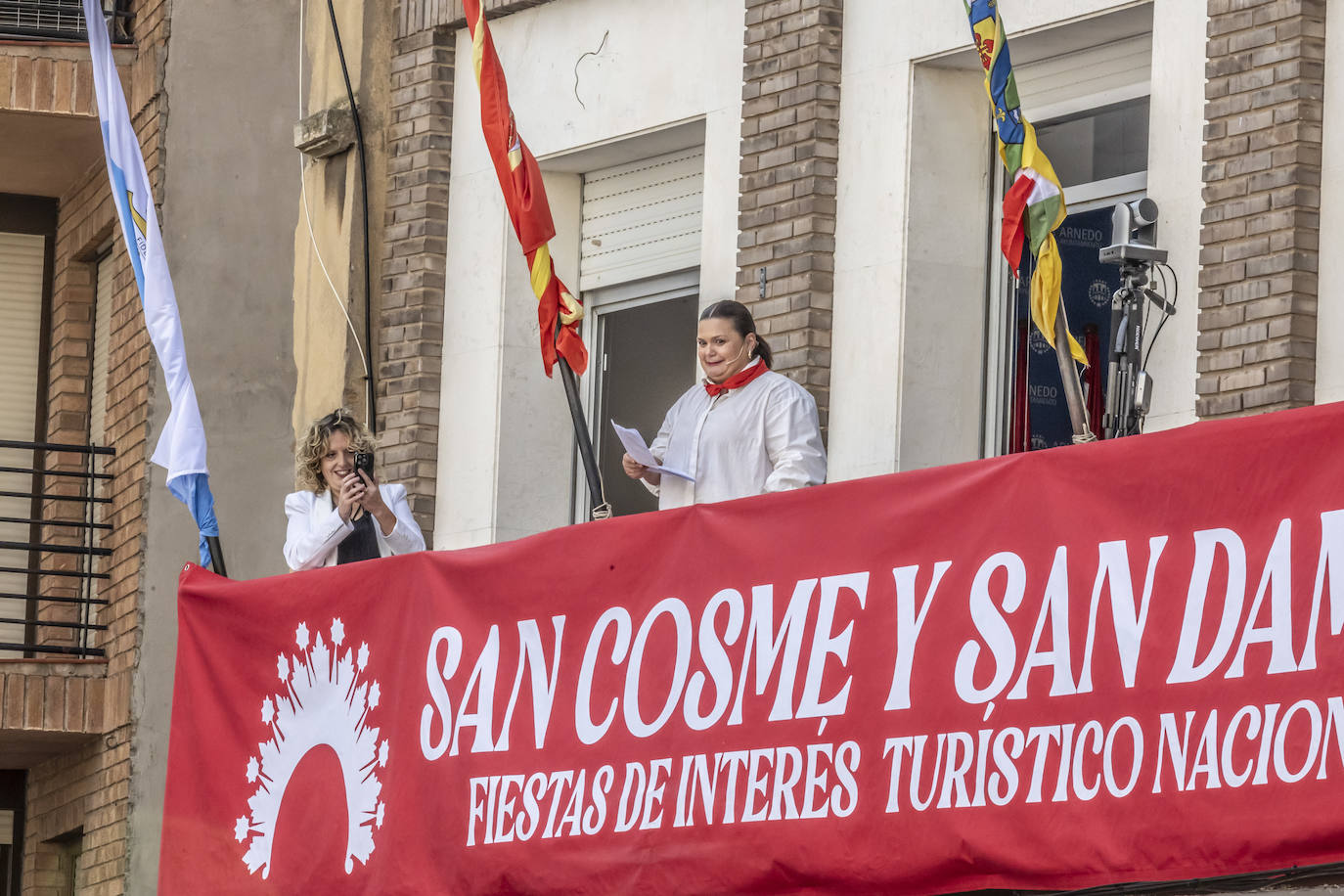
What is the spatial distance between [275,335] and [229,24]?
5.57 ft

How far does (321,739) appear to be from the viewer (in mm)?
9734

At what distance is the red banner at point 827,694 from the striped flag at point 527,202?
4.00 feet

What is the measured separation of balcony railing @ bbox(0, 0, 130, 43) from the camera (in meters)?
15.0

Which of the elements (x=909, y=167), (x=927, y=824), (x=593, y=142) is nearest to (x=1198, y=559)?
(x=927, y=824)

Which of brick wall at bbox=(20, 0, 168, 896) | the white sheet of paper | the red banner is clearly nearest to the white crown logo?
the red banner

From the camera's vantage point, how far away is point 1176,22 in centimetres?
953

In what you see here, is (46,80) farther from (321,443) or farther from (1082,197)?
(1082,197)

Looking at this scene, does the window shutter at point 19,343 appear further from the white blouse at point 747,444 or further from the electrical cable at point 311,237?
the white blouse at point 747,444

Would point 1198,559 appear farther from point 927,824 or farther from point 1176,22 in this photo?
point 1176,22

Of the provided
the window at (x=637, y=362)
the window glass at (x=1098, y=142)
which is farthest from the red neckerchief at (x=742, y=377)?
the window at (x=637, y=362)

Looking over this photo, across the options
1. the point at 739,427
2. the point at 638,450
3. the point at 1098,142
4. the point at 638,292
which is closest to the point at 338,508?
the point at 638,450

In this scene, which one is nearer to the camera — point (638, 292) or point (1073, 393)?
point (1073, 393)

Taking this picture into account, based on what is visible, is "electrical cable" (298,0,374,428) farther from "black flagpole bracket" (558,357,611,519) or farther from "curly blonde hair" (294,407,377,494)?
"black flagpole bracket" (558,357,611,519)

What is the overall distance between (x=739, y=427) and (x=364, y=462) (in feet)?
Answer: 4.89
